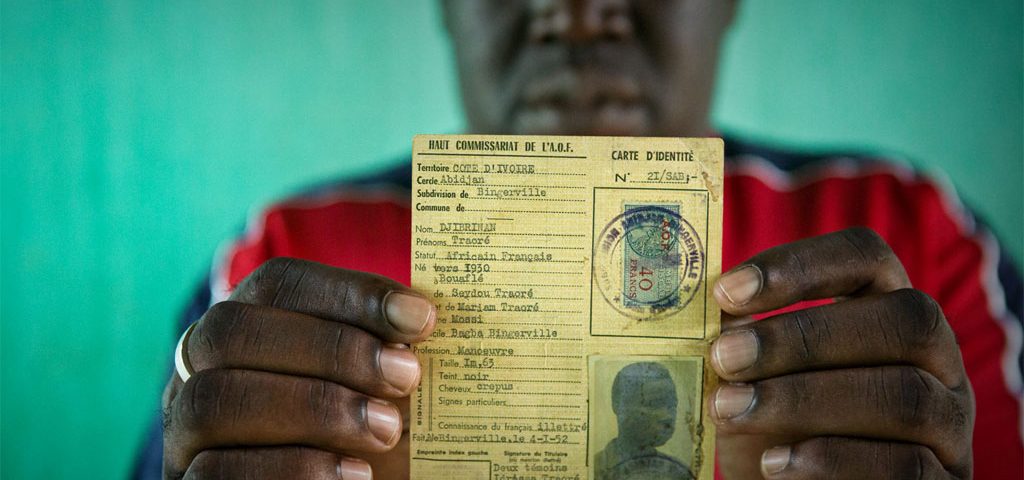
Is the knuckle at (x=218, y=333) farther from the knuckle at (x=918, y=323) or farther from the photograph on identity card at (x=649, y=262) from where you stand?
the knuckle at (x=918, y=323)

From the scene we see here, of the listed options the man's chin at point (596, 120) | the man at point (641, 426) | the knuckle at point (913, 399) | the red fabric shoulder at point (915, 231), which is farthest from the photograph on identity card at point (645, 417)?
the red fabric shoulder at point (915, 231)

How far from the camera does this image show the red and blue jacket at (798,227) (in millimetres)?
1732

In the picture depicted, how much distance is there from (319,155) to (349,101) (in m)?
0.17

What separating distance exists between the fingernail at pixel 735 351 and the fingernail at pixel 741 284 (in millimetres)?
44

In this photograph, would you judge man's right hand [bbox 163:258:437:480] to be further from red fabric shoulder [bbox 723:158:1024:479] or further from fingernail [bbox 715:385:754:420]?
red fabric shoulder [bbox 723:158:1024:479]

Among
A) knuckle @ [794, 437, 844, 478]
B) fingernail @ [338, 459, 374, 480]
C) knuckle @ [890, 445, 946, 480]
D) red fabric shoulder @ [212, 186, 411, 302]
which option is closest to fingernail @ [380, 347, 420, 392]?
fingernail @ [338, 459, 374, 480]

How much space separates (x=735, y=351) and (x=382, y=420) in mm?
470

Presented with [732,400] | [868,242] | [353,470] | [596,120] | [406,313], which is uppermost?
[596,120]

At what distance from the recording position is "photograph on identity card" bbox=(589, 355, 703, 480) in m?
0.97

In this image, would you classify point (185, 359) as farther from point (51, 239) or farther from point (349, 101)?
point (51, 239)

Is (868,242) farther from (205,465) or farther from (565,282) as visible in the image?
(205,465)

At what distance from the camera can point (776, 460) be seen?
89 centimetres

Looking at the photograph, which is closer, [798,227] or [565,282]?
[565,282]

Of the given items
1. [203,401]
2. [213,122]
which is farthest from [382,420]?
[213,122]
